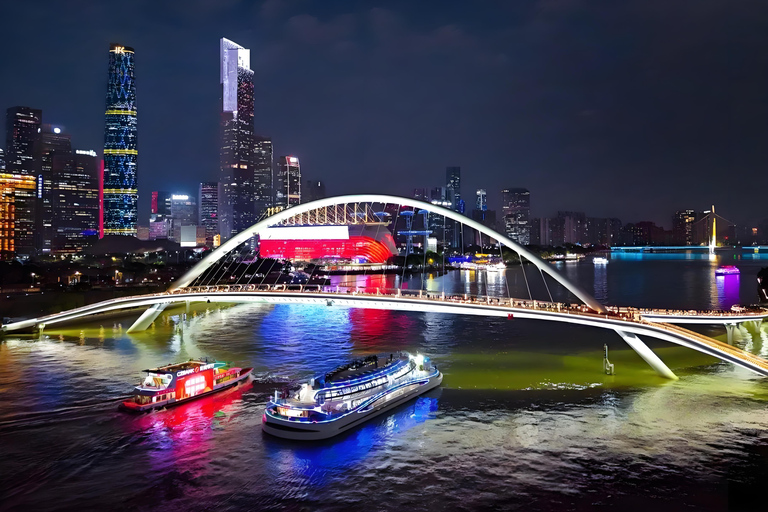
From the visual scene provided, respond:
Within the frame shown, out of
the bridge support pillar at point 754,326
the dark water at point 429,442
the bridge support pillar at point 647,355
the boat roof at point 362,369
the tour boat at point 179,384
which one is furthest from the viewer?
the bridge support pillar at point 754,326

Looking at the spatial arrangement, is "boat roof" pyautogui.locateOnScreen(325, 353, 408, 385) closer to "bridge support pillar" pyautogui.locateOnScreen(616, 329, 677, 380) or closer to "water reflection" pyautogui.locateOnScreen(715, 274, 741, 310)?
"bridge support pillar" pyautogui.locateOnScreen(616, 329, 677, 380)

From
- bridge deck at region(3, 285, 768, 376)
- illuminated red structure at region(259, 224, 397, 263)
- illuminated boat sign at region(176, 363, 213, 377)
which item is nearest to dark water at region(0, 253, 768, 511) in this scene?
illuminated boat sign at region(176, 363, 213, 377)

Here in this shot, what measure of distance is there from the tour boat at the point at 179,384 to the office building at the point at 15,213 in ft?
432

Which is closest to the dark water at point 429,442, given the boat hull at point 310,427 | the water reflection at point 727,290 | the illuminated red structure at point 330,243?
the boat hull at point 310,427

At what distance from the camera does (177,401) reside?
2848 cm

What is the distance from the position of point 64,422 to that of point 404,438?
15.1 metres

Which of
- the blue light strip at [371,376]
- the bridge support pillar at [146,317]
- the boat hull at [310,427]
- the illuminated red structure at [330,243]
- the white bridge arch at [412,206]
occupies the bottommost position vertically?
the boat hull at [310,427]

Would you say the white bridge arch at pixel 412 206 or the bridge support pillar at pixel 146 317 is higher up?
the white bridge arch at pixel 412 206

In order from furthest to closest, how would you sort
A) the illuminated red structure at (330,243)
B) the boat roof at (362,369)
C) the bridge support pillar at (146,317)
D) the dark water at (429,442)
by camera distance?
the illuminated red structure at (330,243), the bridge support pillar at (146,317), the boat roof at (362,369), the dark water at (429,442)

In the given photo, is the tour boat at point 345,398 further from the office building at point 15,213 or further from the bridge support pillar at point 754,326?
the office building at point 15,213

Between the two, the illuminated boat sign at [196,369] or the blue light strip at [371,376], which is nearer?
the blue light strip at [371,376]

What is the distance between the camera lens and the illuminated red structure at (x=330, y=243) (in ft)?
498

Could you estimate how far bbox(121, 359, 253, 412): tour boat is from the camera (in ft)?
89.2

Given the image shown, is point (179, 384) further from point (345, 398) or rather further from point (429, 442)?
point (429, 442)
